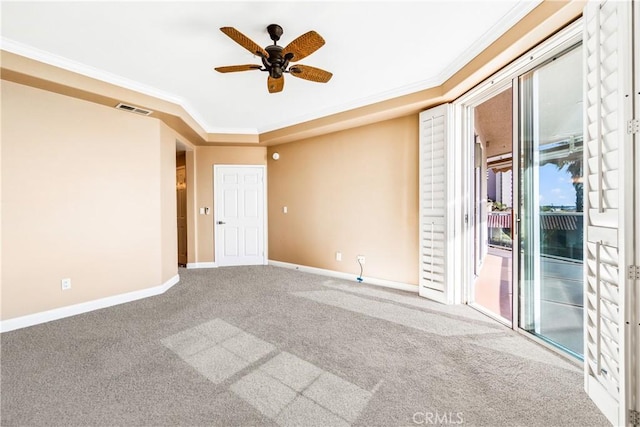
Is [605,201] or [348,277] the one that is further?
[348,277]

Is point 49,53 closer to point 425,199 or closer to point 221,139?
point 221,139

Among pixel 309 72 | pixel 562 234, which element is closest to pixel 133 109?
pixel 309 72

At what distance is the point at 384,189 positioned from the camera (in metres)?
3.93

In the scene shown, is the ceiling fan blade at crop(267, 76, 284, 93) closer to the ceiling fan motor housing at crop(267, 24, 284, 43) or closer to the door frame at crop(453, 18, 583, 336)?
the ceiling fan motor housing at crop(267, 24, 284, 43)

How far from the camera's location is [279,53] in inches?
86.3

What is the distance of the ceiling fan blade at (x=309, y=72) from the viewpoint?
2.35 m

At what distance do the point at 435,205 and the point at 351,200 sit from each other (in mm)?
1345

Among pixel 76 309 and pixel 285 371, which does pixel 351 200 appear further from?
pixel 76 309

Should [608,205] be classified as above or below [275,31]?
below

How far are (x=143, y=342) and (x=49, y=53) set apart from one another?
2778mm

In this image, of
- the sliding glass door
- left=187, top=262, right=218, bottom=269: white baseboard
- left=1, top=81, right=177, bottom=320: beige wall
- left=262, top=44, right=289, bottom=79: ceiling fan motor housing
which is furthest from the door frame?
left=187, top=262, right=218, bottom=269: white baseboard

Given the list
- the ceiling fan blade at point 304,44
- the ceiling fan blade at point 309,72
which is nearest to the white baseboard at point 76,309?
the ceiling fan blade at point 309,72

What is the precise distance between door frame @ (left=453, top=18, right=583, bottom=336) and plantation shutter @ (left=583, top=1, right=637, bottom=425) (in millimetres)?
561

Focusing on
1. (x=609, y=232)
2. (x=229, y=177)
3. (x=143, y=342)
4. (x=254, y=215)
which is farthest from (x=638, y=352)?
(x=229, y=177)
